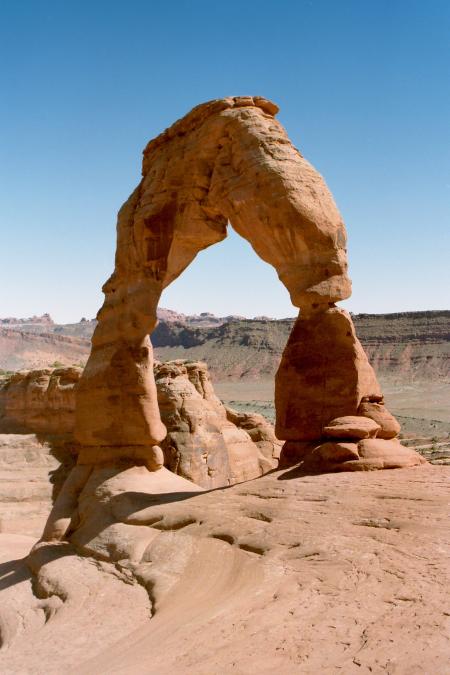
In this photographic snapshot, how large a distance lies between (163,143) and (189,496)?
243 inches

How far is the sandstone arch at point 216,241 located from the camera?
8195mm

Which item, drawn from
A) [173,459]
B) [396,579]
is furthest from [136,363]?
[396,579]

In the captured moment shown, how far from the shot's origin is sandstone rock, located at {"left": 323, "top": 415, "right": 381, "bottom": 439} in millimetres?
7156

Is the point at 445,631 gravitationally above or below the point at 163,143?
below

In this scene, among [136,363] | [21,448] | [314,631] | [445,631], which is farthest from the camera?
[21,448]

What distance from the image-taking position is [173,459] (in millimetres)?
14227

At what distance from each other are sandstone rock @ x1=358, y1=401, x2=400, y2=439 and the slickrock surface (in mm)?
1132

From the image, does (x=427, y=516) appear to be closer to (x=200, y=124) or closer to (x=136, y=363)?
(x=136, y=363)

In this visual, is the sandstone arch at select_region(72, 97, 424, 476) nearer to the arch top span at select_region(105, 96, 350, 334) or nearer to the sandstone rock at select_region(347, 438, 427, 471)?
the arch top span at select_region(105, 96, 350, 334)

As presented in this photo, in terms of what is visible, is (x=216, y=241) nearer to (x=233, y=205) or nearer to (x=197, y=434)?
(x=233, y=205)

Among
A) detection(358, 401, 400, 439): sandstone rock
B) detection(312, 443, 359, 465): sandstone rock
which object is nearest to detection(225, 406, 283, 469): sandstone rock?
detection(358, 401, 400, 439): sandstone rock

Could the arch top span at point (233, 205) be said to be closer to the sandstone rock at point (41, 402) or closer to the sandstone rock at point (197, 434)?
the sandstone rock at point (197, 434)

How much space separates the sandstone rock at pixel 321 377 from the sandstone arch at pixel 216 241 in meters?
0.01

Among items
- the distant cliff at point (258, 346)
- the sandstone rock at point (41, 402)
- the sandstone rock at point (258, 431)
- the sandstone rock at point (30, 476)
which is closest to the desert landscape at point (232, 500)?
the sandstone rock at point (30, 476)
